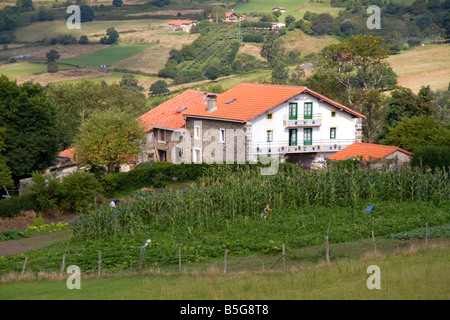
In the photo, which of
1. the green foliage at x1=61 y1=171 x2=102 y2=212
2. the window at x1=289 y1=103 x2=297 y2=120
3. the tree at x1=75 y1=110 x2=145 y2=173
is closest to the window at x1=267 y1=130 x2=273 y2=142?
Result: the window at x1=289 y1=103 x2=297 y2=120

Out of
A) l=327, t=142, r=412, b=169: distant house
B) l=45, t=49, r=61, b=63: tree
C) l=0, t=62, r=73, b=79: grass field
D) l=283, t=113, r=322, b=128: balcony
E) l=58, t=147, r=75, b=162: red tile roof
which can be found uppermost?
l=283, t=113, r=322, b=128: balcony

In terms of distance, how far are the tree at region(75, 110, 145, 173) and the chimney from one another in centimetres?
606

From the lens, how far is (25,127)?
59188 millimetres

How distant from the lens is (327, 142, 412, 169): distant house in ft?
172

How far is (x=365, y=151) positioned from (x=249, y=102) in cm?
1114

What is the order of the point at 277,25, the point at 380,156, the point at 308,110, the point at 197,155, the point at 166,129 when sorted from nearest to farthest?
the point at 380,156
the point at 308,110
the point at 197,155
the point at 166,129
the point at 277,25

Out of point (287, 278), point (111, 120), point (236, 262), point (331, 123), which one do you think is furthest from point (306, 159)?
point (287, 278)

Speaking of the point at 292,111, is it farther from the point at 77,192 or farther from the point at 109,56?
the point at 109,56

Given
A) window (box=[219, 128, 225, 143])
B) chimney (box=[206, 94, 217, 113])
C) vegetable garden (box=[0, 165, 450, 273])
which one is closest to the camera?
vegetable garden (box=[0, 165, 450, 273])

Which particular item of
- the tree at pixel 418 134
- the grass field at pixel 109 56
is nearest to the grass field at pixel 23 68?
the grass field at pixel 109 56

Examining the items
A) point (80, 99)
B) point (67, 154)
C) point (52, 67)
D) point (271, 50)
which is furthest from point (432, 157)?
point (52, 67)

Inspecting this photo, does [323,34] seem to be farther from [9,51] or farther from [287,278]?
[287,278]

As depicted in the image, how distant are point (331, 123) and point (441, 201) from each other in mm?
21031

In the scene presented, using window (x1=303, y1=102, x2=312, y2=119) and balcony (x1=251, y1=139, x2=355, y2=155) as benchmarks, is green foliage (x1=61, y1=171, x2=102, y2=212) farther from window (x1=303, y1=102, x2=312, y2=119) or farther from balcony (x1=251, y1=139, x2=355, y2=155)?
window (x1=303, y1=102, x2=312, y2=119)
